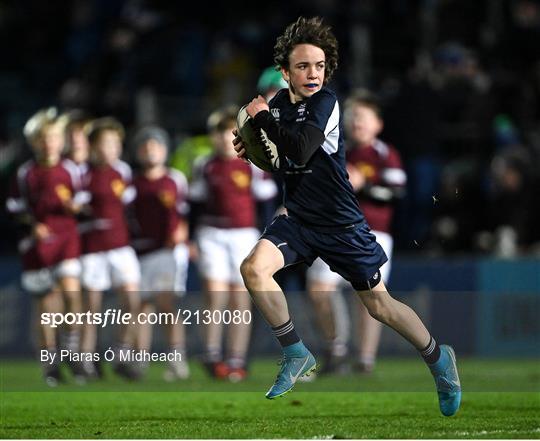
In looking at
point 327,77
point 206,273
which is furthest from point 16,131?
point 327,77

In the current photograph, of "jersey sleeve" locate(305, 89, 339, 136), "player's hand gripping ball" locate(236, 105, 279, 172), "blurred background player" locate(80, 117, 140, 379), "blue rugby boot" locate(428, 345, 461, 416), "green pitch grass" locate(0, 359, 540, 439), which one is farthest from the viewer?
"blurred background player" locate(80, 117, 140, 379)

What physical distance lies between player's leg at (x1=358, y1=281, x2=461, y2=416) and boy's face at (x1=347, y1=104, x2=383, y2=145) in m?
5.21

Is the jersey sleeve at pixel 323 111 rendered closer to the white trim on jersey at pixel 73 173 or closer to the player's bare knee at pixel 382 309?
the player's bare knee at pixel 382 309

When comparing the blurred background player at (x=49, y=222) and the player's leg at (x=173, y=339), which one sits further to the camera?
the player's leg at (x=173, y=339)

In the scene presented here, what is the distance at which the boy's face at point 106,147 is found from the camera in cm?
1472

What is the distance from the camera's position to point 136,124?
63.2ft

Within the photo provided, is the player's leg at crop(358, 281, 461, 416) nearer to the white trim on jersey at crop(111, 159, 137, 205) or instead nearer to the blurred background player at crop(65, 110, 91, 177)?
the white trim on jersey at crop(111, 159, 137, 205)

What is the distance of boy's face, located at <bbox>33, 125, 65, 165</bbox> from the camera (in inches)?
552

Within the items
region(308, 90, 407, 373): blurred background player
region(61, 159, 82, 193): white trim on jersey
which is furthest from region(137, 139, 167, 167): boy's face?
region(308, 90, 407, 373): blurred background player

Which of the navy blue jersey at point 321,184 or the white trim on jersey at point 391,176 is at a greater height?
the navy blue jersey at point 321,184

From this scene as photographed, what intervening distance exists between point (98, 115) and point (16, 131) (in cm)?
141

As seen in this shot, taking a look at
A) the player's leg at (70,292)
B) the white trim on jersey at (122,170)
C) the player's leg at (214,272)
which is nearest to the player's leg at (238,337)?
the player's leg at (214,272)

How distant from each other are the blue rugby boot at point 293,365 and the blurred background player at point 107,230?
574 cm

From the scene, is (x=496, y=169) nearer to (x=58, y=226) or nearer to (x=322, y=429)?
(x=58, y=226)
